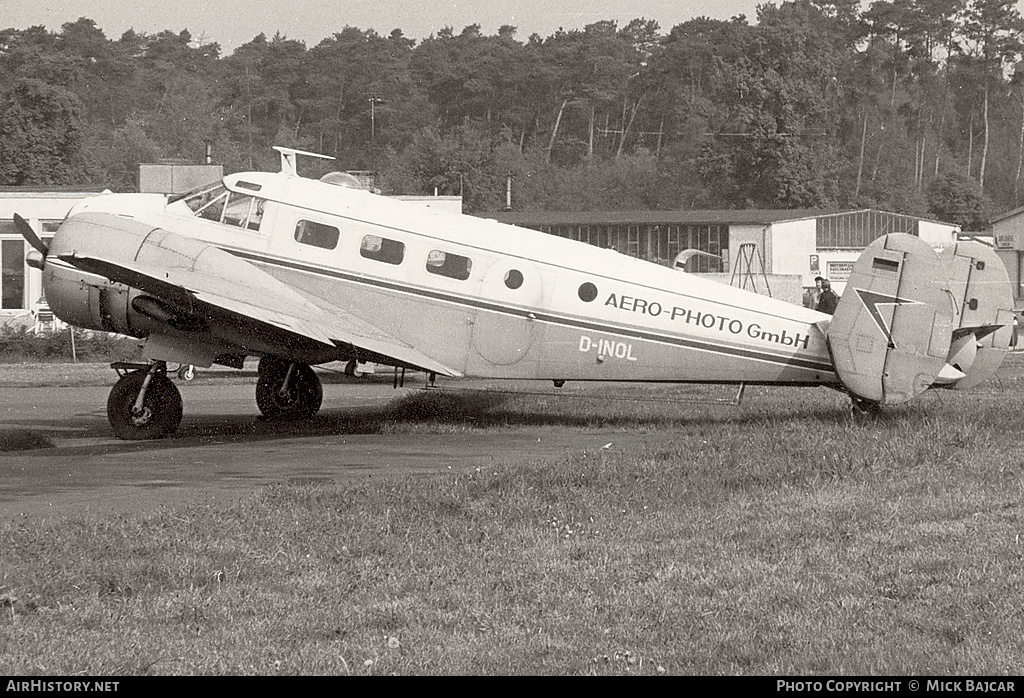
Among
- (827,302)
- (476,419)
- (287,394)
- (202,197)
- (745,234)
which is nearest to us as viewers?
(202,197)

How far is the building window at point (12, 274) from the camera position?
40.9 m

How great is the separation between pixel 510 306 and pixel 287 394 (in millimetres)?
3802

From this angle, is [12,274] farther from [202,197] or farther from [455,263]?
[455,263]

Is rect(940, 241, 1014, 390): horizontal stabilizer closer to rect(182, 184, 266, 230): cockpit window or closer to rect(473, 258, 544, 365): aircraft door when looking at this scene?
rect(473, 258, 544, 365): aircraft door

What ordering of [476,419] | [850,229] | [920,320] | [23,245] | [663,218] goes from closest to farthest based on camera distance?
[920,320] < [476,419] < [23,245] < [663,218] < [850,229]

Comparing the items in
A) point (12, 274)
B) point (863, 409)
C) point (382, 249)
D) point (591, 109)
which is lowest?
point (12, 274)

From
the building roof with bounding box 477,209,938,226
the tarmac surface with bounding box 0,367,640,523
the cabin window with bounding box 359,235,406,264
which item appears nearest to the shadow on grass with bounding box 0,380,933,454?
the tarmac surface with bounding box 0,367,640,523

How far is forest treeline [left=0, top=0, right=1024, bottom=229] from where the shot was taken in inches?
3029

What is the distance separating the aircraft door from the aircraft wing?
2.26 feet

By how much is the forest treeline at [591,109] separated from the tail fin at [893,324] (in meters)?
58.2

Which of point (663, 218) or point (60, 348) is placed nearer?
point (60, 348)

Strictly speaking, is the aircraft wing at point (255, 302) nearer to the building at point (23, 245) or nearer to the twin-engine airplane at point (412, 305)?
the twin-engine airplane at point (412, 305)

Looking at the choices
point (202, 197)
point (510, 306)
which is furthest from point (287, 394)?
point (510, 306)

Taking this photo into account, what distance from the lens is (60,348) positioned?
32.4 metres
